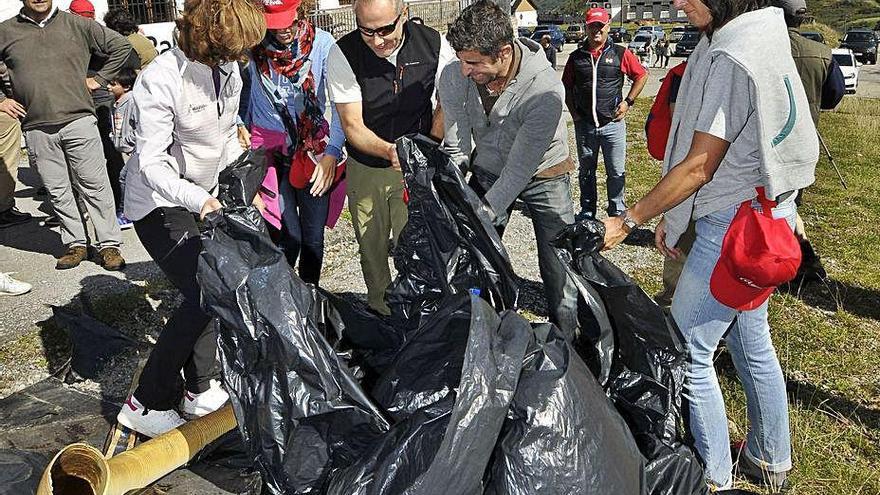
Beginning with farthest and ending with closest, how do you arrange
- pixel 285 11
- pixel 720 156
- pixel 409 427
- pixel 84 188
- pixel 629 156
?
pixel 629 156
pixel 84 188
pixel 285 11
pixel 720 156
pixel 409 427

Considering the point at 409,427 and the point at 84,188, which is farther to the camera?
the point at 84,188

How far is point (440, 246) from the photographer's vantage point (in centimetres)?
256

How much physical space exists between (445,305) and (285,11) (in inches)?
62.1

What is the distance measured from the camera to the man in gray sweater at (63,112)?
194 inches

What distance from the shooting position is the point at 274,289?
2.12 metres

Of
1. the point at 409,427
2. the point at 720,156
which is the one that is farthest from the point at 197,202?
the point at 720,156

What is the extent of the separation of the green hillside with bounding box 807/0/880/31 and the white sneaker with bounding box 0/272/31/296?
229ft

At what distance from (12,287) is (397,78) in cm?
294

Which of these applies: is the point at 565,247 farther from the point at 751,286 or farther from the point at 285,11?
the point at 285,11

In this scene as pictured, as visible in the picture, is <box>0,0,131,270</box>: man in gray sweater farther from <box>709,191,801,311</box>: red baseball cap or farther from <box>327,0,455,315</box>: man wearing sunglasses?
<box>709,191,801,311</box>: red baseball cap

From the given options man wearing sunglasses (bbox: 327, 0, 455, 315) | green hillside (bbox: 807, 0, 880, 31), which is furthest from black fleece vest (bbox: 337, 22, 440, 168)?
green hillside (bbox: 807, 0, 880, 31)

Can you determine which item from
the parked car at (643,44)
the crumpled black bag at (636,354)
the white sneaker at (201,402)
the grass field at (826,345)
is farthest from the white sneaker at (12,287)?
the parked car at (643,44)

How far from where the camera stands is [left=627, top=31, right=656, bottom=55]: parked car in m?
38.2

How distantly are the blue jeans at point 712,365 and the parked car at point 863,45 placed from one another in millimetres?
38152
